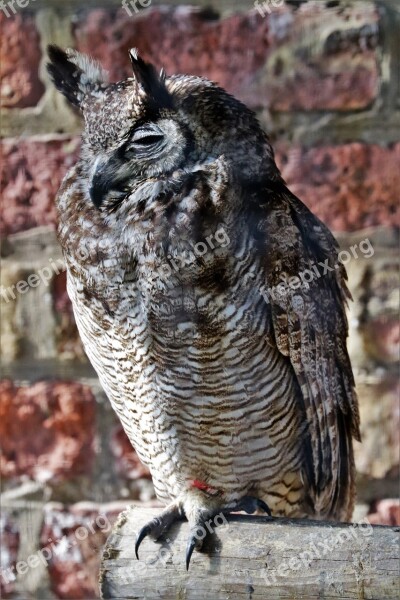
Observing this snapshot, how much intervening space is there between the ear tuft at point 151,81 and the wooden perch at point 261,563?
347 millimetres

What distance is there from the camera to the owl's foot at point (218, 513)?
2.16ft

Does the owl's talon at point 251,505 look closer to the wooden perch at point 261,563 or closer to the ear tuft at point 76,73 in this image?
the wooden perch at point 261,563

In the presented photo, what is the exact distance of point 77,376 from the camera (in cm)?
90

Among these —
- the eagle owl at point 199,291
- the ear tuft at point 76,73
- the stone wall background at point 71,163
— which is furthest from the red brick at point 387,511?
the ear tuft at point 76,73

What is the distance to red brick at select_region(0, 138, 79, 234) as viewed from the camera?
2.91 feet

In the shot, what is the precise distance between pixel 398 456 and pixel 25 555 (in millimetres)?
432

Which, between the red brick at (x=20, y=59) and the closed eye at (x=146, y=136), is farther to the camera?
the red brick at (x=20, y=59)

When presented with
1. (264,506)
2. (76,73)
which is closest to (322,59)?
(76,73)

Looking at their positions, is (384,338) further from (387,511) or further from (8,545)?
(8,545)

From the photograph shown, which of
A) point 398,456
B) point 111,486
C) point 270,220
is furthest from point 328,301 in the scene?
point 111,486

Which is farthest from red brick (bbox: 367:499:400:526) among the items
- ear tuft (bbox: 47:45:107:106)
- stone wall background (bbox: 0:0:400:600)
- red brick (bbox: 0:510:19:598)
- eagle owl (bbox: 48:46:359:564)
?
ear tuft (bbox: 47:45:107:106)

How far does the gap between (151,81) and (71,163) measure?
0.25 meters

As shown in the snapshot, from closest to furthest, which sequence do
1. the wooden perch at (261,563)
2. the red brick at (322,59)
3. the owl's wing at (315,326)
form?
the wooden perch at (261,563), the owl's wing at (315,326), the red brick at (322,59)

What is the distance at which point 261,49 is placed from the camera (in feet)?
2.84
